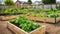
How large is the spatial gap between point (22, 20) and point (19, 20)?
327 millimetres

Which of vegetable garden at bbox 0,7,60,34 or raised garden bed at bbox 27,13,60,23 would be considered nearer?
vegetable garden at bbox 0,7,60,34

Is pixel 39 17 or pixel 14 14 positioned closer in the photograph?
pixel 39 17

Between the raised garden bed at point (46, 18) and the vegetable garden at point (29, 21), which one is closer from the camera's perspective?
the vegetable garden at point (29, 21)

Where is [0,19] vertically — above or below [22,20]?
below

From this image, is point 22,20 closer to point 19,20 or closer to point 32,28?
point 19,20

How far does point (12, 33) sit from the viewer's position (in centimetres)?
800

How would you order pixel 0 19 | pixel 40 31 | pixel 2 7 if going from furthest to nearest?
pixel 2 7 → pixel 0 19 → pixel 40 31

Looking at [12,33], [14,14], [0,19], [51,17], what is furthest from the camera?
[14,14]

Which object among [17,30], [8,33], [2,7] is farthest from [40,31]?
[2,7]

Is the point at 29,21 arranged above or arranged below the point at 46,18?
above

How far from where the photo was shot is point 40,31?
7.35 m

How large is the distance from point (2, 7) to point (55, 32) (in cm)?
1040

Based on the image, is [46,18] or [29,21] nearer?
[29,21]

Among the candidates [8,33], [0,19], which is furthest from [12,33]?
[0,19]
